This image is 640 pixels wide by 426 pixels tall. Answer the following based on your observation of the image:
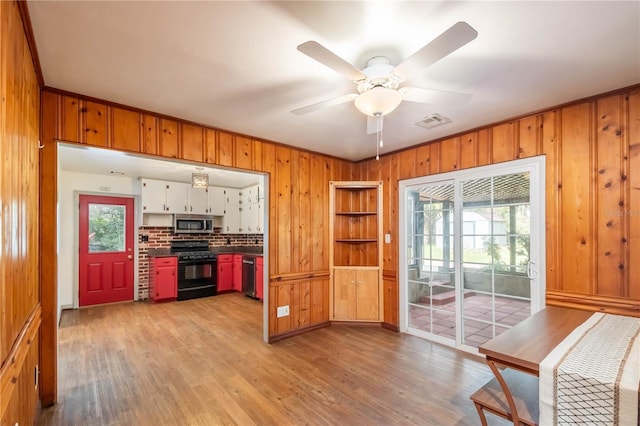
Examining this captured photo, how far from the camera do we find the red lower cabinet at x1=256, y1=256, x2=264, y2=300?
18.4ft

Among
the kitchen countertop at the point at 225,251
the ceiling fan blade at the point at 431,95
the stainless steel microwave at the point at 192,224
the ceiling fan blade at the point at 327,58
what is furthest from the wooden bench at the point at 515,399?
the stainless steel microwave at the point at 192,224

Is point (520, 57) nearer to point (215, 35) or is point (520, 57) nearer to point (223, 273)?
point (215, 35)

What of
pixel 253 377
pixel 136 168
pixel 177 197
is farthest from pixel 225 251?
pixel 253 377

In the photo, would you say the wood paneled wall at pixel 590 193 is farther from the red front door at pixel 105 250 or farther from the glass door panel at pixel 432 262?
the red front door at pixel 105 250

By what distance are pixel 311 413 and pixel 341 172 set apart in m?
3.18

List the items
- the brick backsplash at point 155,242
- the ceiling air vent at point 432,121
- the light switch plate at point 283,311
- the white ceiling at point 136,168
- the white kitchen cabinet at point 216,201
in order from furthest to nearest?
1. the white kitchen cabinet at point 216,201
2. the brick backsplash at point 155,242
3. the white ceiling at point 136,168
4. the light switch plate at point 283,311
5. the ceiling air vent at point 432,121

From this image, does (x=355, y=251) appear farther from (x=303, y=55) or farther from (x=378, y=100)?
(x=303, y=55)

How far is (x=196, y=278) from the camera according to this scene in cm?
596

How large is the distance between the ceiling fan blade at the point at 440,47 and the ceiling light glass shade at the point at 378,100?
0.17 metres

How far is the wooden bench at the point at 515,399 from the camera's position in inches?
→ 61.2

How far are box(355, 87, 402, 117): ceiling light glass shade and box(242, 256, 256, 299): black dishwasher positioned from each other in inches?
177

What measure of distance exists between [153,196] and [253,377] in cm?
437

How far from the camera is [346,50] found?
1822 millimetres

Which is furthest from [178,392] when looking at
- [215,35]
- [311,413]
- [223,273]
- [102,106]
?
[223,273]
